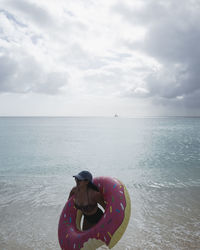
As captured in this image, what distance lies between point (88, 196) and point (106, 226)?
0.48 meters

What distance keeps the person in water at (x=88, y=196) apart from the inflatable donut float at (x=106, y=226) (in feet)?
0.59

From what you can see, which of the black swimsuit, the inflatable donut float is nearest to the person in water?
the black swimsuit

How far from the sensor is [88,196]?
10.6 feet

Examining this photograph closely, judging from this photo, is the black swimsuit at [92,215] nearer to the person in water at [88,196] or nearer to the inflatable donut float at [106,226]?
the person in water at [88,196]

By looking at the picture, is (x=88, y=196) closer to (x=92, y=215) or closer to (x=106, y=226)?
(x=92, y=215)

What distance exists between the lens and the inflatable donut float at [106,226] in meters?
2.99

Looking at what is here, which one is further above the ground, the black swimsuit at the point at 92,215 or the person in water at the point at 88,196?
the person in water at the point at 88,196

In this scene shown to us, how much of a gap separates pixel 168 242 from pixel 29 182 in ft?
22.8

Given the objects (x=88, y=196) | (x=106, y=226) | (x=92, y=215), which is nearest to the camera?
(x=106, y=226)

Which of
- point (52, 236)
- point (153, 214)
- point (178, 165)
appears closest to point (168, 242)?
point (153, 214)

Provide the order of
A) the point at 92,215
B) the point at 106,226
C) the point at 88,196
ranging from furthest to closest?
1. the point at 92,215
2. the point at 88,196
3. the point at 106,226

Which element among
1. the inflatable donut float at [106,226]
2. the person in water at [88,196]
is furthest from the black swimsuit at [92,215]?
the inflatable donut float at [106,226]

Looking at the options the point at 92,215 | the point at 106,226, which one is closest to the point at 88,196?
the point at 92,215

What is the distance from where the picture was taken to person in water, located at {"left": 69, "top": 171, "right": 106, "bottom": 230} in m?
3.14
